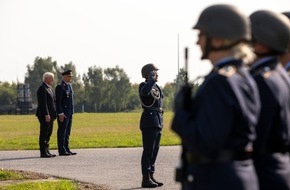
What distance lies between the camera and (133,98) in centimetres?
13662

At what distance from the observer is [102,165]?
13.9 m

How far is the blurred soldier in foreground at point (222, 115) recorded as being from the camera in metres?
3.74

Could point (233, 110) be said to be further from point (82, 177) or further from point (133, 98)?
point (133, 98)

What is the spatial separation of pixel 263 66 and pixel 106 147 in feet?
48.0

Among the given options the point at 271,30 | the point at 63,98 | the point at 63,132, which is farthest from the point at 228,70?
the point at 63,132

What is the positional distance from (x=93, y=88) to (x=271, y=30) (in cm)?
12427

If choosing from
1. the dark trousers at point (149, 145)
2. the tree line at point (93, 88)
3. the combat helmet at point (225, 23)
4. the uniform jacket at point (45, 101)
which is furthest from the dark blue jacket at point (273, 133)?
the tree line at point (93, 88)

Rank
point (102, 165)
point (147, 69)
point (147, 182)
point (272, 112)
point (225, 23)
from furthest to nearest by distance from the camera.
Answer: point (102, 165)
point (147, 182)
point (147, 69)
point (272, 112)
point (225, 23)

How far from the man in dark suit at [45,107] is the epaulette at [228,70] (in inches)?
455

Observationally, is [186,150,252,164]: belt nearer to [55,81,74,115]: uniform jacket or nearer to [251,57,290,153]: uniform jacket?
[251,57,290,153]: uniform jacket

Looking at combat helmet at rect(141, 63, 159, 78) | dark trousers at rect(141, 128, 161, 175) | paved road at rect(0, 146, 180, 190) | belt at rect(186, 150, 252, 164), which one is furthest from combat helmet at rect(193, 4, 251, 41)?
paved road at rect(0, 146, 180, 190)

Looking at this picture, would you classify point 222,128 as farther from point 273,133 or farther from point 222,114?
point 273,133

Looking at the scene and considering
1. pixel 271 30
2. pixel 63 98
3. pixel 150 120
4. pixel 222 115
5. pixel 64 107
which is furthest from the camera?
pixel 64 107

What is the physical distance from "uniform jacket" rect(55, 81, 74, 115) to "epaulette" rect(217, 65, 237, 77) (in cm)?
1170
